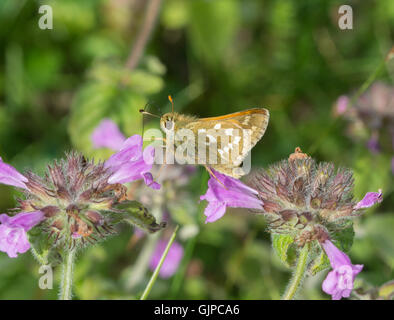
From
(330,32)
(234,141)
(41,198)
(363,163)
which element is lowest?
(41,198)

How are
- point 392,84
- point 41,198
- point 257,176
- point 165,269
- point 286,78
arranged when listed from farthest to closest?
point 286,78, point 392,84, point 165,269, point 257,176, point 41,198

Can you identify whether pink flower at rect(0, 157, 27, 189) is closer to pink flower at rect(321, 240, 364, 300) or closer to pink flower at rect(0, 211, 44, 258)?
pink flower at rect(0, 211, 44, 258)

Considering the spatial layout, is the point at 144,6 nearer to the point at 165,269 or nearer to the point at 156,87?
the point at 156,87

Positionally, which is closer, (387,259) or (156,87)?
(387,259)

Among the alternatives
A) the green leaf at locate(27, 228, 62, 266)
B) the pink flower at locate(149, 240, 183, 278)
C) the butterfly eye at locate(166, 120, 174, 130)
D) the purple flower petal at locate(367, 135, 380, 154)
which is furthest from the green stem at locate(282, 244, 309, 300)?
the purple flower petal at locate(367, 135, 380, 154)

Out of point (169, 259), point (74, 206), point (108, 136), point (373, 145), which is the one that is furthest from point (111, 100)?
point (373, 145)

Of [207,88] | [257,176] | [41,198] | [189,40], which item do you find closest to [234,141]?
[257,176]

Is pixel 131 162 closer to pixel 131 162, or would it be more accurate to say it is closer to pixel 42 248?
pixel 131 162

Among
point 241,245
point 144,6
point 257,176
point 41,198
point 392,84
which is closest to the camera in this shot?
point 41,198
